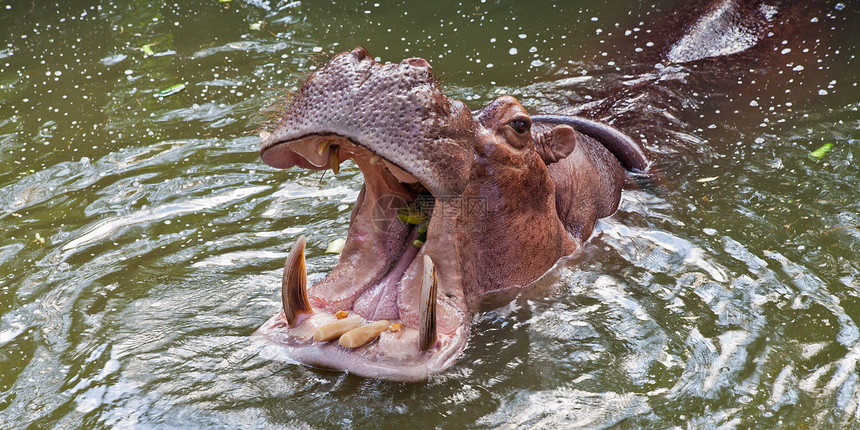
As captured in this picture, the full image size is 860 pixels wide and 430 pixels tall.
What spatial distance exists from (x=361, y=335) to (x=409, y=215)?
27.4 inches

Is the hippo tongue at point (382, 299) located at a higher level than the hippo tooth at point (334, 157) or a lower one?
lower

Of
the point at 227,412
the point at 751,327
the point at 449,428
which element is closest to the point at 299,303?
the point at 227,412

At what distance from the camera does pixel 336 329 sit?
10.1 feet

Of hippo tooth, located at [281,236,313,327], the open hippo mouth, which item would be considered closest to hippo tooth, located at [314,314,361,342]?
the open hippo mouth

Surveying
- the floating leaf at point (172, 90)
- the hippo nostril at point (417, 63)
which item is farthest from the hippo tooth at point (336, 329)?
the floating leaf at point (172, 90)

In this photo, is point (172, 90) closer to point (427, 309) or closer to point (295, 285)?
point (295, 285)

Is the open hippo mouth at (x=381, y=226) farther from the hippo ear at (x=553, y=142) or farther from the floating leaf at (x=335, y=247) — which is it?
the floating leaf at (x=335, y=247)

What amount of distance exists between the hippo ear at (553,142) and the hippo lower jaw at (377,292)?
66 centimetres

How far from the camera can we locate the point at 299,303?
10.4ft

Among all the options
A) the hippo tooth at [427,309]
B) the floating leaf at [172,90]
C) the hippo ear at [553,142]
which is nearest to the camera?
the hippo tooth at [427,309]

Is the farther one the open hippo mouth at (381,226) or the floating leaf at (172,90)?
the floating leaf at (172,90)

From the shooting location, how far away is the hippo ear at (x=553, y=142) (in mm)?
3805

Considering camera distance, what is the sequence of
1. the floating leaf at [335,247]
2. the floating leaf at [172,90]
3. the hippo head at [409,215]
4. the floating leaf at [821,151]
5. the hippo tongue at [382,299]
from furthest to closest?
the floating leaf at [172,90] → the floating leaf at [821,151] → the floating leaf at [335,247] → the hippo tongue at [382,299] → the hippo head at [409,215]

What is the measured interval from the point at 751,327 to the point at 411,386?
1.56m
